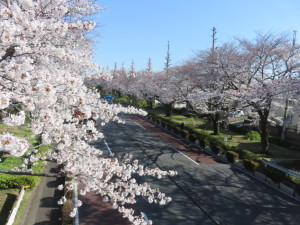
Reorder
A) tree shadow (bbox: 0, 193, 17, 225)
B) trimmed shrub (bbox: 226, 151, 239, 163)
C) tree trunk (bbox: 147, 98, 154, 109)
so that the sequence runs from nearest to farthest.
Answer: tree shadow (bbox: 0, 193, 17, 225) < trimmed shrub (bbox: 226, 151, 239, 163) < tree trunk (bbox: 147, 98, 154, 109)

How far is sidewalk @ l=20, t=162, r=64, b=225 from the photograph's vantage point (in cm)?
943

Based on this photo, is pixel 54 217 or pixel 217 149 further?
pixel 217 149

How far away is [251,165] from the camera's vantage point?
53.4 ft

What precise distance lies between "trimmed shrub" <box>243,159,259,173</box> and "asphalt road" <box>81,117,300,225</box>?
2.18 ft

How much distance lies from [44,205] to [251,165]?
12124 millimetres

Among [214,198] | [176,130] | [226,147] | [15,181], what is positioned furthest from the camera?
[176,130]

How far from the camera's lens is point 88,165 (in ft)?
21.2

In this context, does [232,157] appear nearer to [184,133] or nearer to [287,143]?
[287,143]

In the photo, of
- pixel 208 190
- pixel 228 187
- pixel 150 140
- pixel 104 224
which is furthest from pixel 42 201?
pixel 150 140

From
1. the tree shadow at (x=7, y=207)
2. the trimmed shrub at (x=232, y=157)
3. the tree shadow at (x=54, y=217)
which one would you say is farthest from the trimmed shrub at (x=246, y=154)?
the tree shadow at (x=7, y=207)

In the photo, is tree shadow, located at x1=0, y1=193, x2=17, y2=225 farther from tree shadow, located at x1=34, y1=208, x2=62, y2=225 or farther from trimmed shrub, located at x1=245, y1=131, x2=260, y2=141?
trimmed shrub, located at x1=245, y1=131, x2=260, y2=141

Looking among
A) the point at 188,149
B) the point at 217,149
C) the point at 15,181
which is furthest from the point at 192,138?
the point at 15,181

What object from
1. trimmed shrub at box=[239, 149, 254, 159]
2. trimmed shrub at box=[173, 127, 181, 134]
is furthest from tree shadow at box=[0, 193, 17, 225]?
trimmed shrub at box=[173, 127, 181, 134]

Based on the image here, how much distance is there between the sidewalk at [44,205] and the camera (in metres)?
9.43
